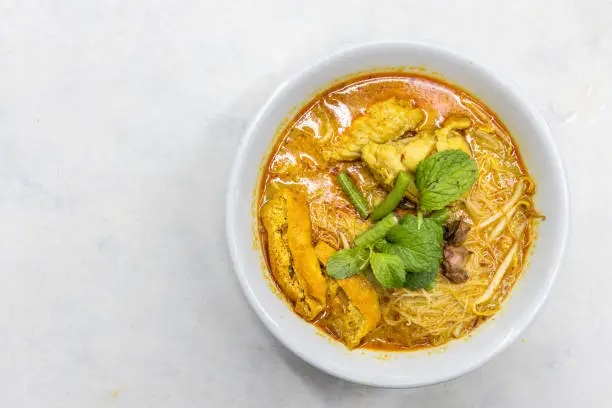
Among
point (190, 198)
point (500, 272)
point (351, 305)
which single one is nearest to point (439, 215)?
point (500, 272)

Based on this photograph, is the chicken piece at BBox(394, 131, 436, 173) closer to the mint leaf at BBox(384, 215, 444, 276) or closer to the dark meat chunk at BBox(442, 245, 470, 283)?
the mint leaf at BBox(384, 215, 444, 276)

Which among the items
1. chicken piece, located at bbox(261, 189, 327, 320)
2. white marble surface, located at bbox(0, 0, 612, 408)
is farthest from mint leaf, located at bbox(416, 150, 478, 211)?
white marble surface, located at bbox(0, 0, 612, 408)

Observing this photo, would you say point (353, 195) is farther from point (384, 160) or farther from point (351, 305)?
point (351, 305)

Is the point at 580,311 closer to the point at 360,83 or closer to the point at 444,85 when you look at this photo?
the point at 444,85

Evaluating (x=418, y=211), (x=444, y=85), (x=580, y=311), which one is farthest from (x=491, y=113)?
(x=580, y=311)

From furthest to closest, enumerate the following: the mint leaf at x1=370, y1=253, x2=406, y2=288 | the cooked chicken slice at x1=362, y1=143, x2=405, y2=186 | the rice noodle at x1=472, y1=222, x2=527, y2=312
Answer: the rice noodle at x1=472, y1=222, x2=527, y2=312
the cooked chicken slice at x1=362, y1=143, x2=405, y2=186
the mint leaf at x1=370, y1=253, x2=406, y2=288

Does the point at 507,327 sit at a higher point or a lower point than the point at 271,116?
lower

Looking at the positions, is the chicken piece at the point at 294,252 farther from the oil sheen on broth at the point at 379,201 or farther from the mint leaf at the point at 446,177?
the mint leaf at the point at 446,177
